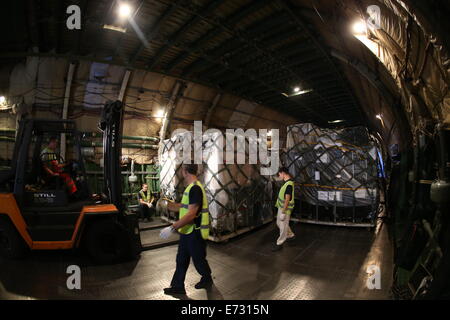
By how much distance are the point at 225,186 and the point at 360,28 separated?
4046mm

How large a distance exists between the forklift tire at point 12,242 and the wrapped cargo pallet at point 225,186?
3453mm

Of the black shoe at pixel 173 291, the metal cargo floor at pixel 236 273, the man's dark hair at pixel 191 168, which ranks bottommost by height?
the metal cargo floor at pixel 236 273

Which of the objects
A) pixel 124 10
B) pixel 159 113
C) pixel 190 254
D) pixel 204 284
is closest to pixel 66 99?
pixel 159 113

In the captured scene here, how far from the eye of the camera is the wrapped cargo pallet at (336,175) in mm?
6039

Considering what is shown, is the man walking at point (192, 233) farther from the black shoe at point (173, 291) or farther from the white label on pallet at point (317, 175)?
the white label on pallet at point (317, 175)

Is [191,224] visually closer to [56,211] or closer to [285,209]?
[285,209]

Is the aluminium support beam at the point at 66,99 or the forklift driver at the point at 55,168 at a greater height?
the aluminium support beam at the point at 66,99

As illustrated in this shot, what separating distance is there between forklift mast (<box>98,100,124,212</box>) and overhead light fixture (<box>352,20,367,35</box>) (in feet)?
15.3

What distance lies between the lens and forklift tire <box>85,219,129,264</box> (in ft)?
12.8

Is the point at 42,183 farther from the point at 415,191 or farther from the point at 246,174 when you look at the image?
the point at 415,191

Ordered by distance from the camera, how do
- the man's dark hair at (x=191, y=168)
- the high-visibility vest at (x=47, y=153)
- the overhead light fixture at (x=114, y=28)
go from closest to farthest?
the man's dark hair at (x=191, y=168) < the high-visibility vest at (x=47, y=153) < the overhead light fixture at (x=114, y=28)

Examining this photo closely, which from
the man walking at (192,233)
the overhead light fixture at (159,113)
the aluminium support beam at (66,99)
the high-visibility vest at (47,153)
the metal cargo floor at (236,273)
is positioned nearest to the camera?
the man walking at (192,233)

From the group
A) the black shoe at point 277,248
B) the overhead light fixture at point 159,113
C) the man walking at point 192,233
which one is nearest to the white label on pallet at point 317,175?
the black shoe at point 277,248

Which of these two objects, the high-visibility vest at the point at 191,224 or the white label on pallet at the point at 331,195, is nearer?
the high-visibility vest at the point at 191,224
